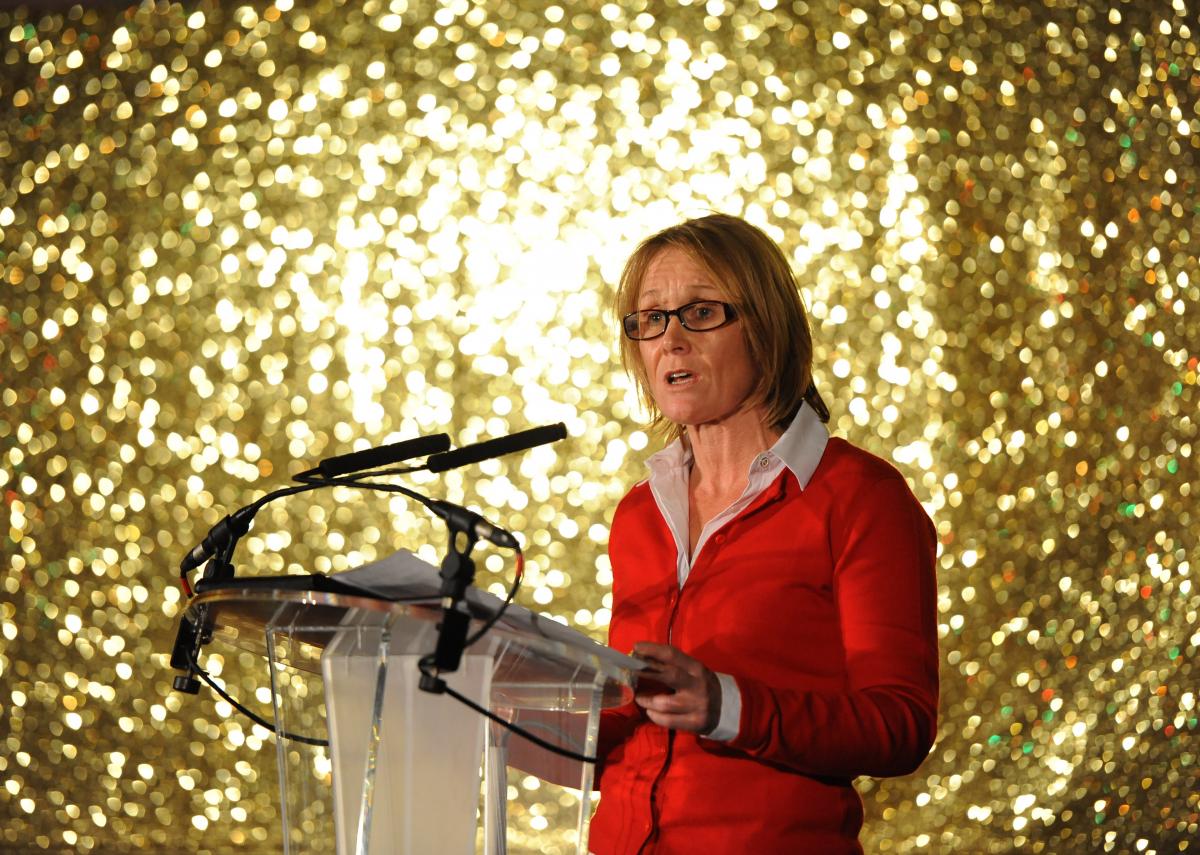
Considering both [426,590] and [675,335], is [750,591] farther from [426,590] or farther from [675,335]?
[426,590]

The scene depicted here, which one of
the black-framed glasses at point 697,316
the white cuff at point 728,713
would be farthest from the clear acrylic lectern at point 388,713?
the black-framed glasses at point 697,316

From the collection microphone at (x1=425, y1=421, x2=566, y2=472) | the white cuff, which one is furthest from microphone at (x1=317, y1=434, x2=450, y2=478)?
the white cuff

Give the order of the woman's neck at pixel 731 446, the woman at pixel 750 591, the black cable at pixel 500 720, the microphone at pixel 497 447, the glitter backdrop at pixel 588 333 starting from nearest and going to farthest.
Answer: the black cable at pixel 500 720
the microphone at pixel 497 447
the woman at pixel 750 591
the woman's neck at pixel 731 446
the glitter backdrop at pixel 588 333

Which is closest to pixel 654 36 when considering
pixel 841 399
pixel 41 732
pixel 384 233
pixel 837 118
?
pixel 837 118

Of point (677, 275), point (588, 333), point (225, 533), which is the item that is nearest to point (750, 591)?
point (677, 275)

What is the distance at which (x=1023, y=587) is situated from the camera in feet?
5.63

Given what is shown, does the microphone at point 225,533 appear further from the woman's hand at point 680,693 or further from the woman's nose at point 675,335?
the woman's nose at point 675,335

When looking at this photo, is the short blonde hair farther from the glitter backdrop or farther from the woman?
the glitter backdrop

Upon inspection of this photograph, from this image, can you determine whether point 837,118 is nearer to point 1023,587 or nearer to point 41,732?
point 1023,587

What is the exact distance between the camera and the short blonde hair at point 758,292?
3.57 ft

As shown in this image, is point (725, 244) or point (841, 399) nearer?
point (725, 244)

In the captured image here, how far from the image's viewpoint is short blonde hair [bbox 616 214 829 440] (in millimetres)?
1089

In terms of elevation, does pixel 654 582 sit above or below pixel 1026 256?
below

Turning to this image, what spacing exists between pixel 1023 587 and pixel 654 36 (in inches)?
36.7
